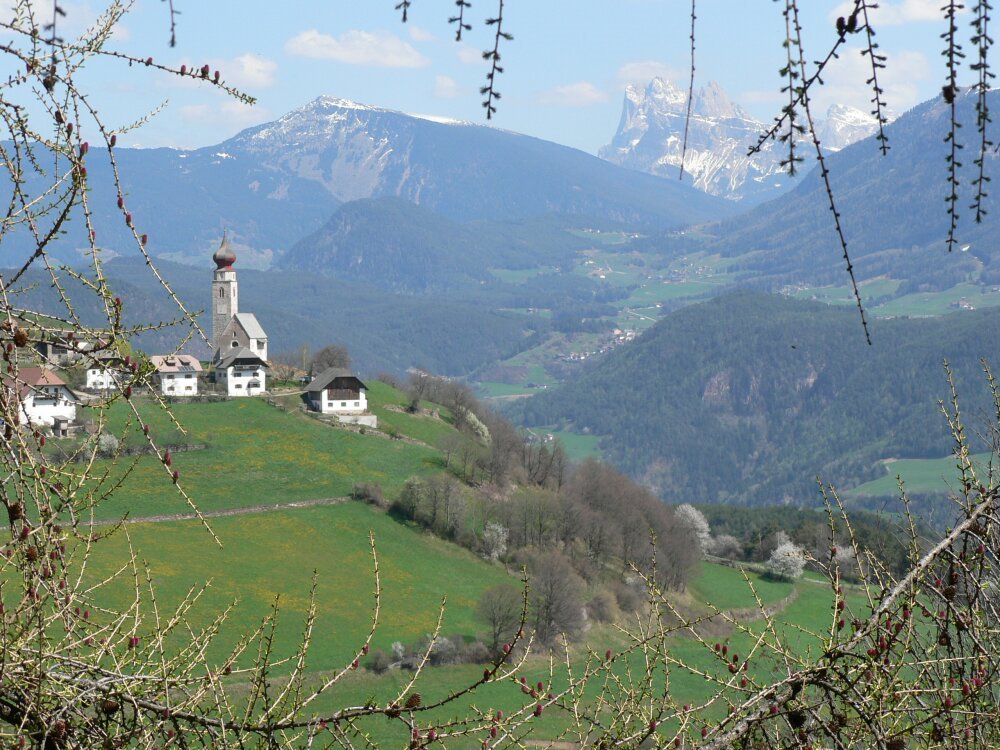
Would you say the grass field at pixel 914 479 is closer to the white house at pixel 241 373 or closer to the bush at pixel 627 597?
the bush at pixel 627 597

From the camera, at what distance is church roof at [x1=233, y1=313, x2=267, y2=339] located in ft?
291

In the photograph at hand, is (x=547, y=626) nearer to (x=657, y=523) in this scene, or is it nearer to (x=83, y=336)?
(x=657, y=523)

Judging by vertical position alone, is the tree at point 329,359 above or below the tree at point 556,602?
above

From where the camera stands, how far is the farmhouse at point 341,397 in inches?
3356

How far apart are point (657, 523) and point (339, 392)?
25.4m

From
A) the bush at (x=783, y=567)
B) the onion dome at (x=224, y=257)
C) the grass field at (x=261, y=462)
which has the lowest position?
the bush at (x=783, y=567)

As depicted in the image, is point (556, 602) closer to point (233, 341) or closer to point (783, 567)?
point (783, 567)

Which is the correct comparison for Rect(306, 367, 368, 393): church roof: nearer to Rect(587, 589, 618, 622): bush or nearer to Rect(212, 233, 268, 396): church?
Rect(212, 233, 268, 396): church

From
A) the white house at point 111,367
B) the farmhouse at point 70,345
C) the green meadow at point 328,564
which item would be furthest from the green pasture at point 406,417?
the white house at point 111,367

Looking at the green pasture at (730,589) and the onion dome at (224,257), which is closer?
the green pasture at (730,589)

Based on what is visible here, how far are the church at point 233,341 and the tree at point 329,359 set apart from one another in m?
5.89

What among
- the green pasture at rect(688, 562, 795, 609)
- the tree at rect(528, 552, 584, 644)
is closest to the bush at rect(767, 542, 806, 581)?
the green pasture at rect(688, 562, 795, 609)

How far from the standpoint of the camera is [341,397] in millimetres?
86188

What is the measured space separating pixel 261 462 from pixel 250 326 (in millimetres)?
19588
